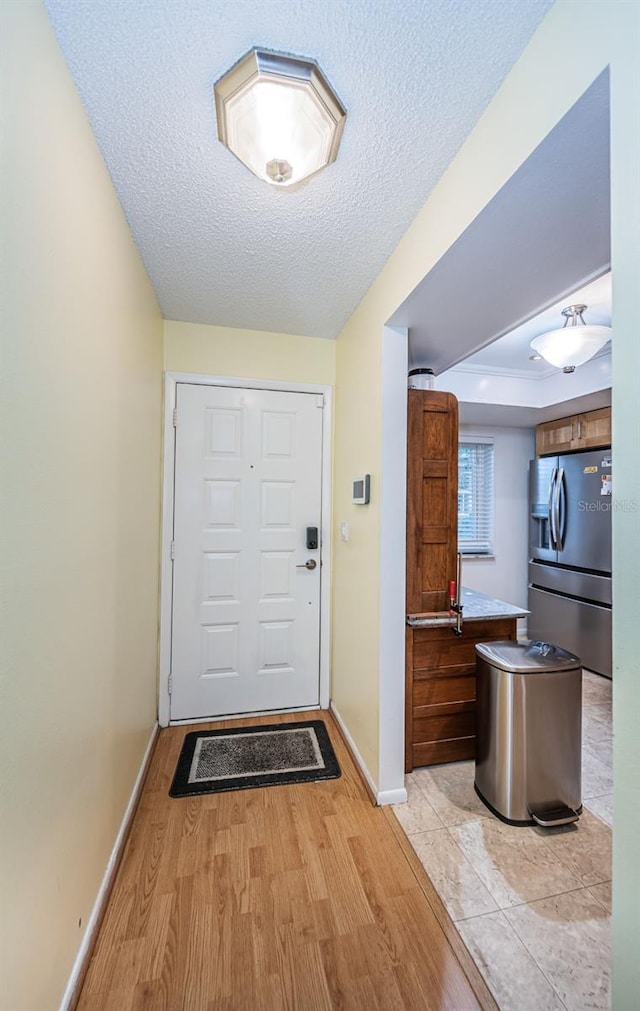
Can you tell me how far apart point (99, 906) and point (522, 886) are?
1465 millimetres

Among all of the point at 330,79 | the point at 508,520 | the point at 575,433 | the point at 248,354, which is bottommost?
the point at 508,520

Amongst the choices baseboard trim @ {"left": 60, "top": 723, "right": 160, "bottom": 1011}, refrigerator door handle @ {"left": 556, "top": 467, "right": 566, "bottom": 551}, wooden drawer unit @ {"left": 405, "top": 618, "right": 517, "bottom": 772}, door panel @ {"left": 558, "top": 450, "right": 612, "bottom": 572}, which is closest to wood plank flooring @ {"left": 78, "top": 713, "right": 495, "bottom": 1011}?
baseboard trim @ {"left": 60, "top": 723, "right": 160, "bottom": 1011}

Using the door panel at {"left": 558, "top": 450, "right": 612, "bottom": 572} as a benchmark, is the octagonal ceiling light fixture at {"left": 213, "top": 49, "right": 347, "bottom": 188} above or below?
above

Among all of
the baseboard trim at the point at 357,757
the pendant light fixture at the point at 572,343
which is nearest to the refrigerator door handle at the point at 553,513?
the pendant light fixture at the point at 572,343

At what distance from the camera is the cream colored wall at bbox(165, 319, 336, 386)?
8.22 feet

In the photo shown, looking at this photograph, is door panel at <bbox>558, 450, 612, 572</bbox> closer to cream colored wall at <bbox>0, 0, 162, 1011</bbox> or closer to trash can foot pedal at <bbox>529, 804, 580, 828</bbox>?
trash can foot pedal at <bbox>529, 804, 580, 828</bbox>

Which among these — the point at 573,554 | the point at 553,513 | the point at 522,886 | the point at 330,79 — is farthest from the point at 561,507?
the point at 330,79

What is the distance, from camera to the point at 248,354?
259cm

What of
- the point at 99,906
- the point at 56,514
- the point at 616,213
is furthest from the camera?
the point at 99,906

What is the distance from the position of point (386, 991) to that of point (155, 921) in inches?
29.7

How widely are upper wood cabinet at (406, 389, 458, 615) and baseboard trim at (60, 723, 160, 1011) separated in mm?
1532

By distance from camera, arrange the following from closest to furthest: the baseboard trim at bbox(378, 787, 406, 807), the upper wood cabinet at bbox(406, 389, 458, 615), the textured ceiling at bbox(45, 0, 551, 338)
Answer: the textured ceiling at bbox(45, 0, 551, 338) → the baseboard trim at bbox(378, 787, 406, 807) → the upper wood cabinet at bbox(406, 389, 458, 615)

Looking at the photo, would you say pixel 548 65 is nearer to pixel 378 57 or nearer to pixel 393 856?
pixel 378 57

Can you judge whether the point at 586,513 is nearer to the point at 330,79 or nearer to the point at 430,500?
the point at 430,500
